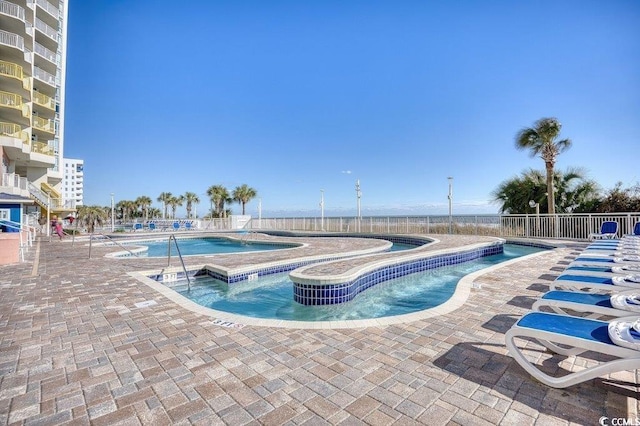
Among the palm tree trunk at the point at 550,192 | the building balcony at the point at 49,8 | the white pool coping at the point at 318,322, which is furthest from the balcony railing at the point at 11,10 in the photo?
the palm tree trunk at the point at 550,192

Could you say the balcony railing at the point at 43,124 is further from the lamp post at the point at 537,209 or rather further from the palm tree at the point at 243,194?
the lamp post at the point at 537,209

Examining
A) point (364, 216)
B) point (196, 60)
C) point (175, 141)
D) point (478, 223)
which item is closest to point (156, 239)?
point (196, 60)

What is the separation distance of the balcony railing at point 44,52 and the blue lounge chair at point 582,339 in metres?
29.4

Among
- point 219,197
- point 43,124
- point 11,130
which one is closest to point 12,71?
point 11,130

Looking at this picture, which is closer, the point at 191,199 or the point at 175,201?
the point at 191,199

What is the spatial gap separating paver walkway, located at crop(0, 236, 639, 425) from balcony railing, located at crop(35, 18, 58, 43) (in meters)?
26.3

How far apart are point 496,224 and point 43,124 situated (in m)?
29.5

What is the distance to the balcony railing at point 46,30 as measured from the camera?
20284 mm

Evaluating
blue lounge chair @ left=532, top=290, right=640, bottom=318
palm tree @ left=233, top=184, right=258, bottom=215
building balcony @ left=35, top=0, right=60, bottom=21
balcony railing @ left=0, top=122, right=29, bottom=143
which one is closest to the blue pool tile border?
blue lounge chair @ left=532, top=290, right=640, bottom=318

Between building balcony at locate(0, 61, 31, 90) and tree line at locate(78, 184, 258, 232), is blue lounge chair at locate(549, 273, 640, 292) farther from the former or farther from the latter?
tree line at locate(78, 184, 258, 232)

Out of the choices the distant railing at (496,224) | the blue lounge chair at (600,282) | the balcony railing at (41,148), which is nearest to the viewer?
the blue lounge chair at (600,282)

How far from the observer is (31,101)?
63.2 feet

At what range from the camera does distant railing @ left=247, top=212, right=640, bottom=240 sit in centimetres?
1203

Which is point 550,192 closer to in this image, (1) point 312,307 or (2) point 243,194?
(1) point 312,307
